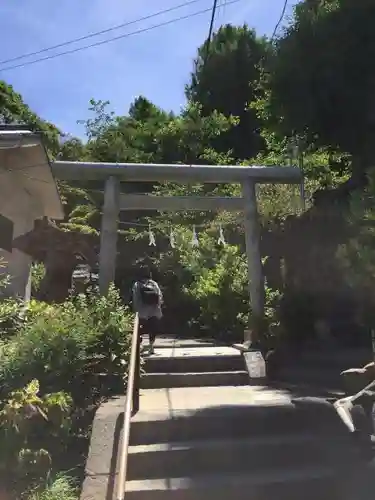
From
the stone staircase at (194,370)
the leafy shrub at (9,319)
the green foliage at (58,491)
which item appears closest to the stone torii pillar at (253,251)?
the stone staircase at (194,370)

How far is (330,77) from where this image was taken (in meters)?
8.20

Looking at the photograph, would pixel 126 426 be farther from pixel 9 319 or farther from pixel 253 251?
pixel 253 251

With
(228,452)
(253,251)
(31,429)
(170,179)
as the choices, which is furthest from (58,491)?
(170,179)

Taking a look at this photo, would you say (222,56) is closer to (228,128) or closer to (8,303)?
(228,128)

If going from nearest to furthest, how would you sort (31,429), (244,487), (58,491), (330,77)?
1. (58,491)
2. (244,487)
3. (31,429)
4. (330,77)

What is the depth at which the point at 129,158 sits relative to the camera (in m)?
25.8

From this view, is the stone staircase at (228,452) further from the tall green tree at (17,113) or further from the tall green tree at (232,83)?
the tall green tree at (232,83)

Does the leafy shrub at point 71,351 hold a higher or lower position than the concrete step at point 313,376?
higher

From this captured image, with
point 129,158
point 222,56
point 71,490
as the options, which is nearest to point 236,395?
point 71,490

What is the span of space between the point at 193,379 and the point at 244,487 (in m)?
3.57

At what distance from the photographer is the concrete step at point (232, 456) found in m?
5.44

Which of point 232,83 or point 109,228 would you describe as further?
point 232,83

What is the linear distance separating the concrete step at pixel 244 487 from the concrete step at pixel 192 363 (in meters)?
3.58

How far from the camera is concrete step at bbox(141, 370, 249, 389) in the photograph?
333 inches
